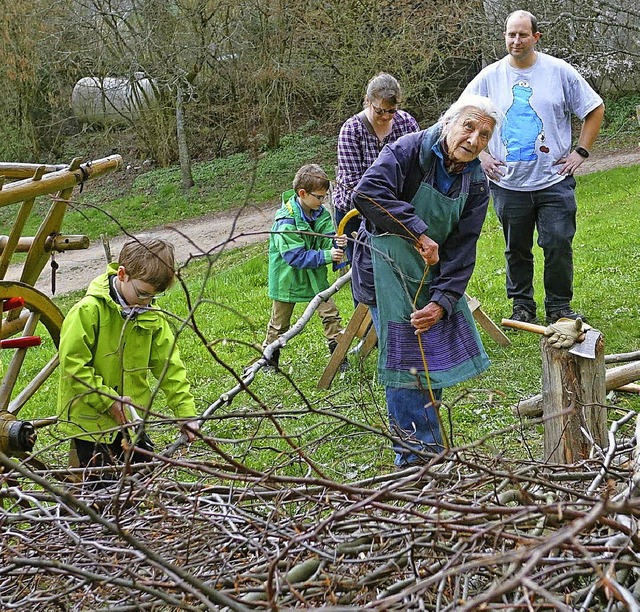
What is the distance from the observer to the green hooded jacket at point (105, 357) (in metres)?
3.68

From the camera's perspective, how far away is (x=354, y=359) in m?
6.13

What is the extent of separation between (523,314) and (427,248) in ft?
9.59

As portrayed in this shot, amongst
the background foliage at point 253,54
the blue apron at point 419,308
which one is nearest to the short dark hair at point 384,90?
the blue apron at point 419,308

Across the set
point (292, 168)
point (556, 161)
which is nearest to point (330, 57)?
point (292, 168)

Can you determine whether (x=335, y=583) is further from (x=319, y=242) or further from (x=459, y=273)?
(x=319, y=242)

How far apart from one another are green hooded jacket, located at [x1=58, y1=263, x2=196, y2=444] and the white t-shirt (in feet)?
9.73

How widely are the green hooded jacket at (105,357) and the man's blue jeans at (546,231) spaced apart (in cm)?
297

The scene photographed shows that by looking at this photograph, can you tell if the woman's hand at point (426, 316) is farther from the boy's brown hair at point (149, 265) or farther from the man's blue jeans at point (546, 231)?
the man's blue jeans at point (546, 231)

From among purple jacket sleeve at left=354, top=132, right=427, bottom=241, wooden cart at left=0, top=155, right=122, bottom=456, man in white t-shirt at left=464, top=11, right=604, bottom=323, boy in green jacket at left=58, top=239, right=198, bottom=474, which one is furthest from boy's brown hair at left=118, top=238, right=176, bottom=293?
man in white t-shirt at left=464, top=11, right=604, bottom=323

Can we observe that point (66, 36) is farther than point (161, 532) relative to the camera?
Yes

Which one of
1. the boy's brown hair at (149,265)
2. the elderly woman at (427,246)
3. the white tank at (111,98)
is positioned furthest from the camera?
the white tank at (111,98)

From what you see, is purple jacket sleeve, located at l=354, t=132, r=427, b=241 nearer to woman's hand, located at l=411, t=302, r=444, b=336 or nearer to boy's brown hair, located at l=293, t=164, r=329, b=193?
woman's hand, located at l=411, t=302, r=444, b=336

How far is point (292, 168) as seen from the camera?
1686 cm

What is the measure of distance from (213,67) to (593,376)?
48.6 ft
